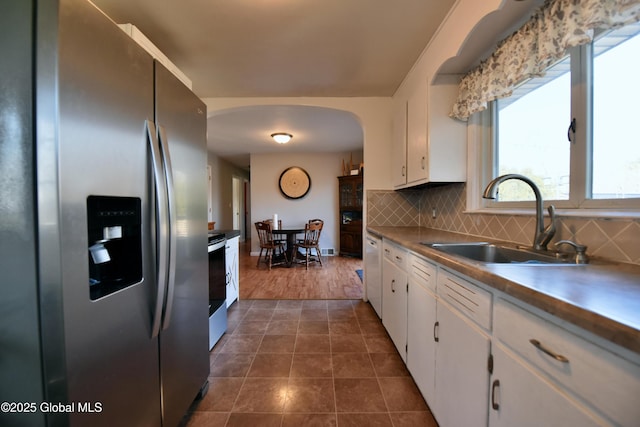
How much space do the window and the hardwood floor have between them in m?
2.33

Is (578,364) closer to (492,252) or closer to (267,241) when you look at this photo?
(492,252)

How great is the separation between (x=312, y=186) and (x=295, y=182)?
0.42m

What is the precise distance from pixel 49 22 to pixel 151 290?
0.85 meters

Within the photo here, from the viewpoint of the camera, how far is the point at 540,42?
1211 mm

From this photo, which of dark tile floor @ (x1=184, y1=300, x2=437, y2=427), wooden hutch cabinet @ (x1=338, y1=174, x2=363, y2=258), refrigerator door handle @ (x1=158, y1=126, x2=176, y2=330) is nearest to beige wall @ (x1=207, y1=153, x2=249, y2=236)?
wooden hutch cabinet @ (x1=338, y1=174, x2=363, y2=258)

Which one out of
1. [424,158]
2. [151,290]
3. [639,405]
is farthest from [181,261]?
[424,158]

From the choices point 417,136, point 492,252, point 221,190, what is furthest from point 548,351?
point 221,190

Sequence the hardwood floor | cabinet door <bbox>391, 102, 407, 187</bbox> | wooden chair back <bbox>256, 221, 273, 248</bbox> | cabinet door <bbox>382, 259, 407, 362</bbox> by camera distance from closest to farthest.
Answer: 1. cabinet door <bbox>382, 259, 407, 362</bbox>
2. cabinet door <bbox>391, 102, 407, 187</bbox>
3. the hardwood floor
4. wooden chair back <bbox>256, 221, 273, 248</bbox>

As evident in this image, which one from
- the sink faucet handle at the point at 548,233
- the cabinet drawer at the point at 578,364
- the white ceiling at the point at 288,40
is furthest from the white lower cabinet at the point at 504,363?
the white ceiling at the point at 288,40

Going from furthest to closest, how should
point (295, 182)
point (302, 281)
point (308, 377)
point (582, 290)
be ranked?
1. point (295, 182)
2. point (302, 281)
3. point (308, 377)
4. point (582, 290)

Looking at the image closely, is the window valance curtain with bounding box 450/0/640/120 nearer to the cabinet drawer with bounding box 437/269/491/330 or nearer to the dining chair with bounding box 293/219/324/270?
the cabinet drawer with bounding box 437/269/491/330

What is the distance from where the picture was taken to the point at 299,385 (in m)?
1.61

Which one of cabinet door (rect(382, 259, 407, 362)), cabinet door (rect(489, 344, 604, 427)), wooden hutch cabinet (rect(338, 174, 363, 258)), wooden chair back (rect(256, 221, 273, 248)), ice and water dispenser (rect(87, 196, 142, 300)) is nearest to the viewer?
cabinet door (rect(489, 344, 604, 427))

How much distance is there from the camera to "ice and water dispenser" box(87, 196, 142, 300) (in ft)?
2.56
